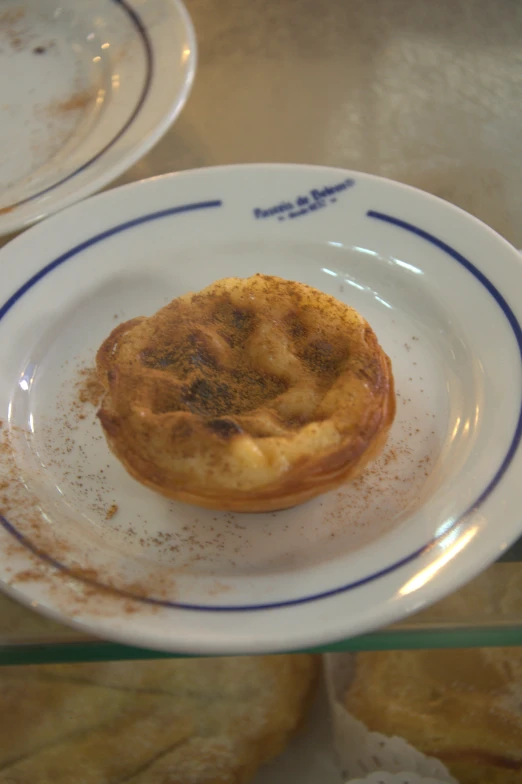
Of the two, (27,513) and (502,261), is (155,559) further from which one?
(502,261)

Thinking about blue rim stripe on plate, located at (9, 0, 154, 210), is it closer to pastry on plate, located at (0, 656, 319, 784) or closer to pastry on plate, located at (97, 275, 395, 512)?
pastry on plate, located at (97, 275, 395, 512)

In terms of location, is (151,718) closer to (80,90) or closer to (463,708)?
(463,708)

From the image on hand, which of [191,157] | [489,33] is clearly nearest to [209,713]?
[191,157]

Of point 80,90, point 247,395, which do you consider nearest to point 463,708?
point 247,395

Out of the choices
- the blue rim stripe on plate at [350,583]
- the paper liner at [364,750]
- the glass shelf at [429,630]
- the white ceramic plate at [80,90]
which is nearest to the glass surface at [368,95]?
the white ceramic plate at [80,90]

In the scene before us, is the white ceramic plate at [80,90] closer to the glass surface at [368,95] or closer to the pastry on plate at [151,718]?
the glass surface at [368,95]

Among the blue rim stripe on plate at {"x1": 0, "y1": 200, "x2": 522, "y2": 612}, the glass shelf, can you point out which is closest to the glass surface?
the blue rim stripe on plate at {"x1": 0, "y1": 200, "x2": 522, "y2": 612}
